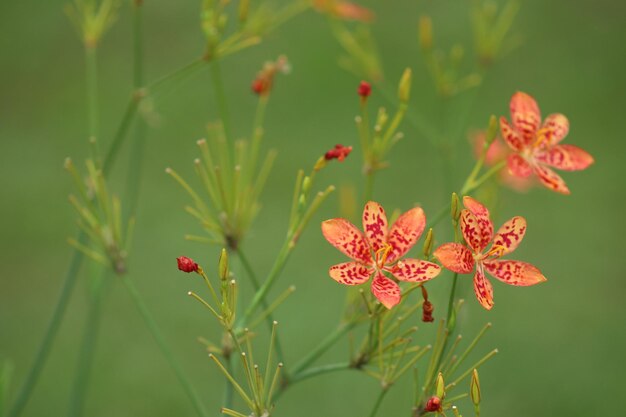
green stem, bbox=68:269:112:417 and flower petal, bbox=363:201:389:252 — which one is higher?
flower petal, bbox=363:201:389:252

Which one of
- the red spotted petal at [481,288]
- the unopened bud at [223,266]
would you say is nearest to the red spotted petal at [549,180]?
the red spotted petal at [481,288]

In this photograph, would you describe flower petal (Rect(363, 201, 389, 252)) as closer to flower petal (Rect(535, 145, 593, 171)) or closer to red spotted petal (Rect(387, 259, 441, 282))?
red spotted petal (Rect(387, 259, 441, 282))

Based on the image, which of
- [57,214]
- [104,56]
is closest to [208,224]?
[57,214]

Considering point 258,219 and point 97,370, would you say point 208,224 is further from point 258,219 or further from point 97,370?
point 258,219

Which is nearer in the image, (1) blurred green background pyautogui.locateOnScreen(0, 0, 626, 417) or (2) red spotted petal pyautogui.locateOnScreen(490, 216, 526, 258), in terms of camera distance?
(2) red spotted petal pyautogui.locateOnScreen(490, 216, 526, 258)

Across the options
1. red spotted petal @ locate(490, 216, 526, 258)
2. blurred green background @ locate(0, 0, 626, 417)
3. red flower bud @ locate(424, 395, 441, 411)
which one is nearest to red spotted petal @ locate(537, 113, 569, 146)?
red spotted petal @ locate(490, 216, 526, 258)

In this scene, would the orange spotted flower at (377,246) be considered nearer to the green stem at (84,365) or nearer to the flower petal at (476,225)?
the flower petal at (476,225)

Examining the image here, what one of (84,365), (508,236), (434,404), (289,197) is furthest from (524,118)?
(289,197)
